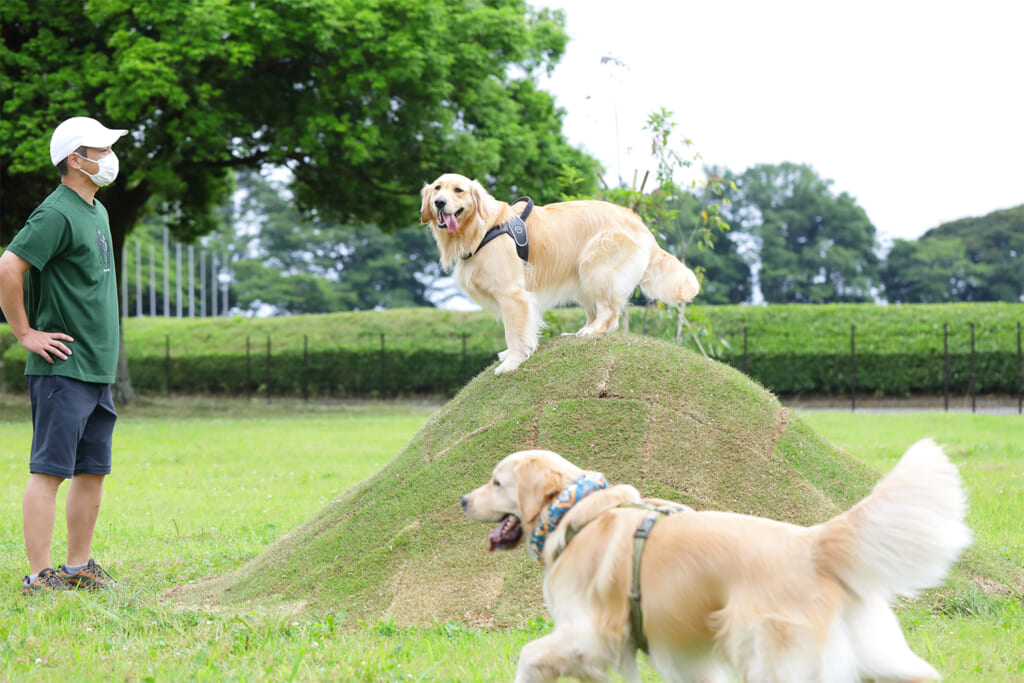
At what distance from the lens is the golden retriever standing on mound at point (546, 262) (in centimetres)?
641

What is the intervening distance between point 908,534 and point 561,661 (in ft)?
4.10

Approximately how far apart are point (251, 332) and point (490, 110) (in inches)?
449

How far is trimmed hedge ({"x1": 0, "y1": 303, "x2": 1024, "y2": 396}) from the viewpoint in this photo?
869 inches

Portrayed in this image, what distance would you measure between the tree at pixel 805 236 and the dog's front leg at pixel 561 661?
49.2 metres

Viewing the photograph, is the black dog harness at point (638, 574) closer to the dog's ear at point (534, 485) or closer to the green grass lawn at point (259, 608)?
the dog's ear at point (534, 485)

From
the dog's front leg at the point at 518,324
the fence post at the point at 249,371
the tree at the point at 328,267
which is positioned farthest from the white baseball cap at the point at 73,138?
the tree at the point at 328,267

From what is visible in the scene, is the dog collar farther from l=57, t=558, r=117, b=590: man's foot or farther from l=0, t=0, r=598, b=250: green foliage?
l=0, t=0, r=598, b=250: green foliage

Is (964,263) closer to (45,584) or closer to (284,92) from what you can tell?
(284,92)

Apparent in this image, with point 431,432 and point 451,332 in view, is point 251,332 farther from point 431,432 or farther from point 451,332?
point 431,432

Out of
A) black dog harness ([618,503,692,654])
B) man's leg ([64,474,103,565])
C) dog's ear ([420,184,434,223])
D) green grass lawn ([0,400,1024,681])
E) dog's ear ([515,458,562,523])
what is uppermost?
dog's ear ([420,184,434,223])

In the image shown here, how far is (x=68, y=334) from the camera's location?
17.1 feet

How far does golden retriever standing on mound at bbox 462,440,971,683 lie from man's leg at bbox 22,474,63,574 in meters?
3.27

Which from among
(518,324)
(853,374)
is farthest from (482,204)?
(853,374)

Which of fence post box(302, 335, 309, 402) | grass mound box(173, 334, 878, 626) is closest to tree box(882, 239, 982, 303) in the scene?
fence post box(302, 335, 309, 402)
